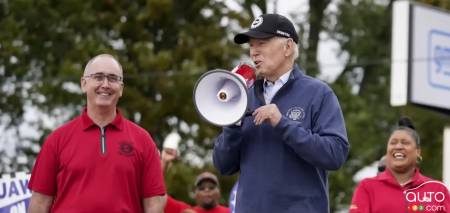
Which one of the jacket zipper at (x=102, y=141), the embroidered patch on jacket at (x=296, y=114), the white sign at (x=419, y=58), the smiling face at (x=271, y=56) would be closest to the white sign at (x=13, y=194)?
the jacket zipper at (x=102, y=141)

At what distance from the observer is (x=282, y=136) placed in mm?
7484

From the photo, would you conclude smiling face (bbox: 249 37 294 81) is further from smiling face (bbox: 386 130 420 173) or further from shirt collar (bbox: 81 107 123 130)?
smiling face (bbox: 386 130 420 173)

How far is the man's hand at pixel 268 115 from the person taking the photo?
740 cm

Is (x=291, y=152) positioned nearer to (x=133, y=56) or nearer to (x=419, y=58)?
(x=419, y=58)

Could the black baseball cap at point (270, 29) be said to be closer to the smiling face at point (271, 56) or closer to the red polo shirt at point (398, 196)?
the smiling face at point (271, 56)

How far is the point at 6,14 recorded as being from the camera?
95.3 feet

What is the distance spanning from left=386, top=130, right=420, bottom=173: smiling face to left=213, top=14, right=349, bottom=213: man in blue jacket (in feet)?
8.88

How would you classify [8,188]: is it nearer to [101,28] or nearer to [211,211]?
[211,211]

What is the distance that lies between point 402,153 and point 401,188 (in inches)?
13.7

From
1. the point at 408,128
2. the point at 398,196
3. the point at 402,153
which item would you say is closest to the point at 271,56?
the point at 398,196

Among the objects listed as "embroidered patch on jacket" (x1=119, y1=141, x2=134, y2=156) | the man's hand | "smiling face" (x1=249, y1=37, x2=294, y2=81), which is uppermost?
"smiling face" (x1=249, y1=37, x2=294, y2=81)

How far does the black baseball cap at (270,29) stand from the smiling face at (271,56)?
0.04m

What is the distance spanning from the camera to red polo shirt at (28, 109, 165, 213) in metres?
7.97

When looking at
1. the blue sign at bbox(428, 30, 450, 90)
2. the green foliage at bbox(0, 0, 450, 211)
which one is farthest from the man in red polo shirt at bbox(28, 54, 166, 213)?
the green foliage at bbox(0, 0, 450, 211)
